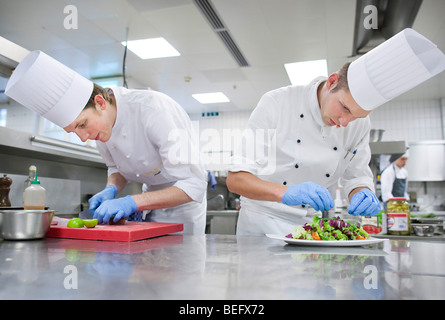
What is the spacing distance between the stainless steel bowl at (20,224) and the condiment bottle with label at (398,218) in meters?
1.76

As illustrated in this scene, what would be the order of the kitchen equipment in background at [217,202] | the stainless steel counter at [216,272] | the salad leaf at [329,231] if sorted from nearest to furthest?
the stainless steel counter at [216,272], the salad leaf at [329,231], the kitchen equipment in background at [217,202]

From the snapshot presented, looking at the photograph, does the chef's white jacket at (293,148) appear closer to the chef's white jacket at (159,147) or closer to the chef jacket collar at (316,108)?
the chef jacket collar at (316,108)

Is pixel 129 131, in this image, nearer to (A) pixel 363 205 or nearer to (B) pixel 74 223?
(B) pixel 74 223

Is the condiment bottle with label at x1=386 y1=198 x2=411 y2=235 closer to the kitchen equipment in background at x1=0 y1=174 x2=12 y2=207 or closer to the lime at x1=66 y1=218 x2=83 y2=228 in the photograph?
the lime at x1=66 y1=218 x2=83 y2=228

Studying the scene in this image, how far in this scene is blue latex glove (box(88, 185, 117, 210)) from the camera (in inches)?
61.3

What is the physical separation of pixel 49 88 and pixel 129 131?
379 millimetres

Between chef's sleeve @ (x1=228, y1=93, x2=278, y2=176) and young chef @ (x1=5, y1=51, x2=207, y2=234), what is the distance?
21cm

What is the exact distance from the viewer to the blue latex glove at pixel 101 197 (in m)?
1.56

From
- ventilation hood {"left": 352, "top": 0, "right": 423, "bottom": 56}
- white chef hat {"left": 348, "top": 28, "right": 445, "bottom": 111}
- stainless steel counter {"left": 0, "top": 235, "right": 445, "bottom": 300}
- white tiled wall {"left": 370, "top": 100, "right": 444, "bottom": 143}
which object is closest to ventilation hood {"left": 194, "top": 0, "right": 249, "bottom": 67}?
ventilation hood {"left": 352, "top": 0, "right": 423, "bottom": 56}

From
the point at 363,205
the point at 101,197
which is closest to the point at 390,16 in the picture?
the point at 363,205

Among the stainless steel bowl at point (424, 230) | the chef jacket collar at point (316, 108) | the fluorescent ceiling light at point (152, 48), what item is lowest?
the stainless steel bowl at point (424, 230)

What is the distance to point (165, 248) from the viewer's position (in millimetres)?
1007

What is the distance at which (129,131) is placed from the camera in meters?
1.62

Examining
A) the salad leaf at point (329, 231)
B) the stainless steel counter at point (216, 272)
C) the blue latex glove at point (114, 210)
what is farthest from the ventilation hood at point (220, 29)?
the stainless steel counter at point (216, 272)
